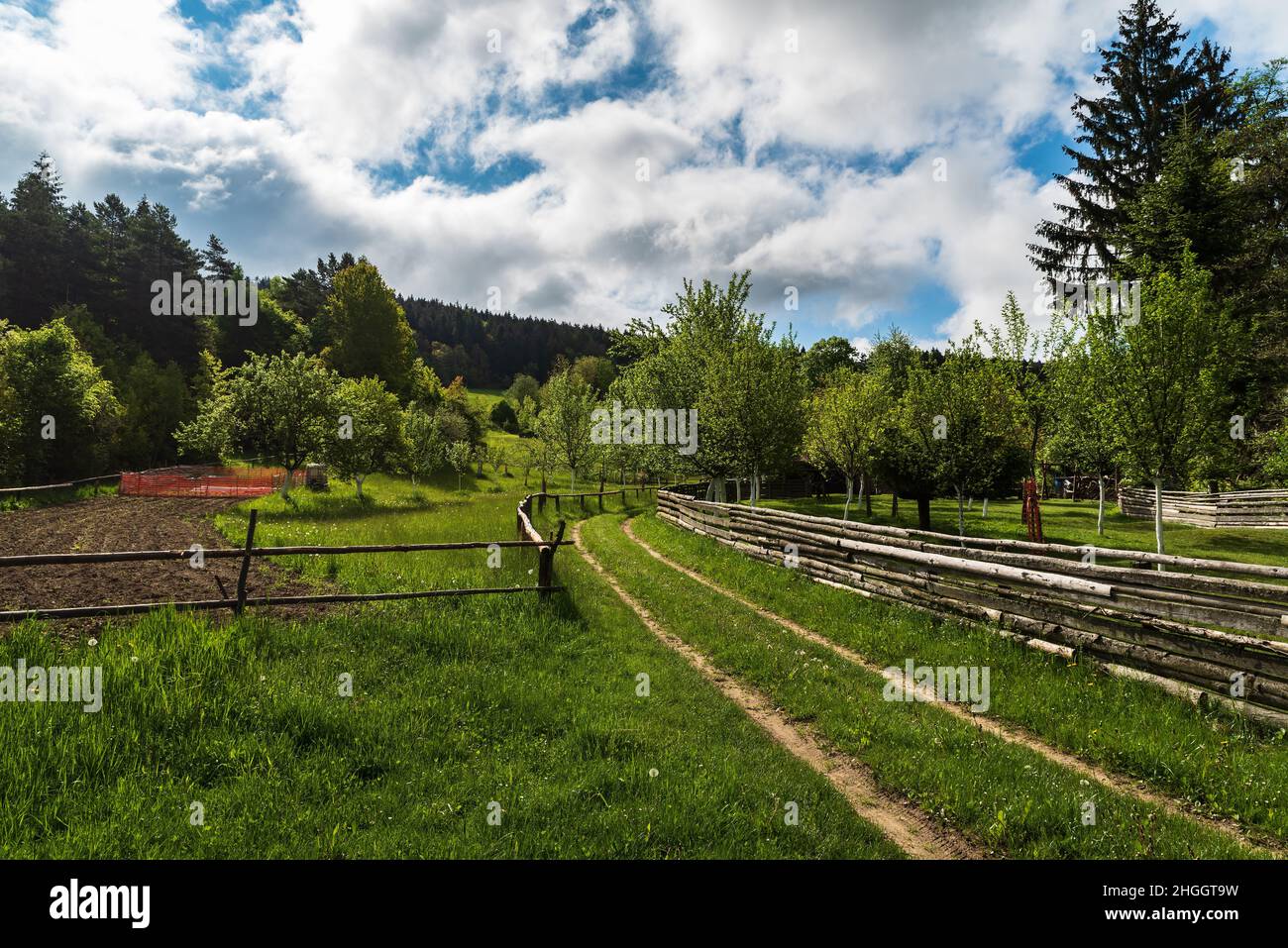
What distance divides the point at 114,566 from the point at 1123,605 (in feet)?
62.0

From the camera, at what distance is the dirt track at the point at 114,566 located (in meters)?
9.05

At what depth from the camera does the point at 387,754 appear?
503 centimetres

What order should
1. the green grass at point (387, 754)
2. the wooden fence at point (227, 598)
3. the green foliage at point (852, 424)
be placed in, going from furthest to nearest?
1. the green foliage at point (852, 424)
2. the wooden fence at point (227, 598)
3. the green grass at point (387, 754)

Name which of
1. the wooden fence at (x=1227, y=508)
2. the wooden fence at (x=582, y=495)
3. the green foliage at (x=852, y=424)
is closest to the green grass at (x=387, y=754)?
the wooden fence at (x=582, y=495)

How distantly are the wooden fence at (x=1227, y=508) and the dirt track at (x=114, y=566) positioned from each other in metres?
33.5

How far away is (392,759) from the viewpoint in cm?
496

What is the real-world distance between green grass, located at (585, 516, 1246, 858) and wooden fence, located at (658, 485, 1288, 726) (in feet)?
8.16

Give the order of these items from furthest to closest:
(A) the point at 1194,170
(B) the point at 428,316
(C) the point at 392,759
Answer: (B) the point at 428,316, (A) the point at 1194,170, (C) the point at 392,759

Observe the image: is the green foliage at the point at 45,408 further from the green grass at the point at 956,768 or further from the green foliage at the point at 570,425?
the green grass at the point at 956,768

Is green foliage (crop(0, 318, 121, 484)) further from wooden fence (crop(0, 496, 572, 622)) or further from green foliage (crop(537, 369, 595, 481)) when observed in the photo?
wooden fence (crop(0, 496, 572, 622))

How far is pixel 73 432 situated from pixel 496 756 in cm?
4105

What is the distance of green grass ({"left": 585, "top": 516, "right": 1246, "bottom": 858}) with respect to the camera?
4129mm
